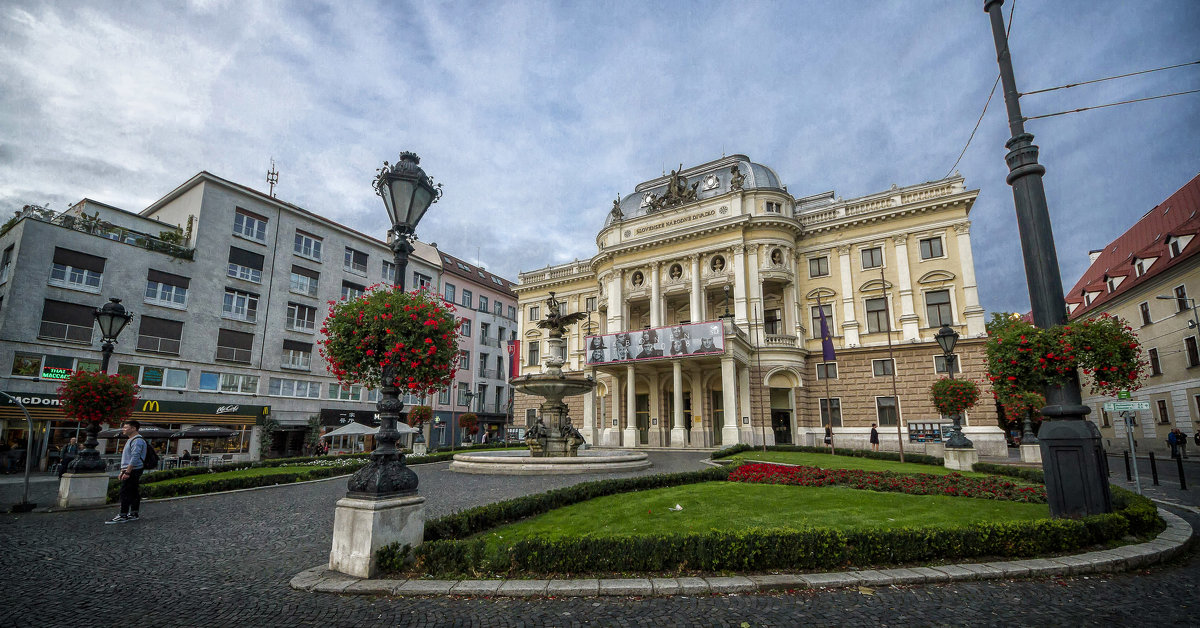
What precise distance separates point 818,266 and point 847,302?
3363 millimetres

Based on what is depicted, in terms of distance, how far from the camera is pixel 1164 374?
31453 millimetres

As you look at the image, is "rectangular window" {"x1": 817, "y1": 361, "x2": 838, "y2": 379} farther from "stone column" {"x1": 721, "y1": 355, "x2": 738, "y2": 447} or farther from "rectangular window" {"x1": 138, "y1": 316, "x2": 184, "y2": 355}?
"rectangular window" {"x1": 138, "y1": 316, "x2": 184, "y2": 355}

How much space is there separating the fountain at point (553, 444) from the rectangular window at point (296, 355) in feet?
78.4

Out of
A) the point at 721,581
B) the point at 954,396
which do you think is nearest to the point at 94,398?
the point at 721,581

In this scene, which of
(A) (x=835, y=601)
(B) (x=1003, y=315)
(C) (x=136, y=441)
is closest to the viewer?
(A) (x=835, y=601)

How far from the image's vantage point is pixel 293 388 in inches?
1452

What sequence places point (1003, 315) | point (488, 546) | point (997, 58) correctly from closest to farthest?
point (488, 546) < point (997, 58) < point (1003, 315)

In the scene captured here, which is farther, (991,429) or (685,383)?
(685,383)

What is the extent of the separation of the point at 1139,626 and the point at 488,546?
21.2 ft

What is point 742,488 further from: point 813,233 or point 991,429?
point 813,233

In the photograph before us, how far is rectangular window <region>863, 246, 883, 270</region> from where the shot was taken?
34.7 metres

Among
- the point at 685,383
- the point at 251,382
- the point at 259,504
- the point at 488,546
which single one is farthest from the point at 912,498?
the point at 251,382

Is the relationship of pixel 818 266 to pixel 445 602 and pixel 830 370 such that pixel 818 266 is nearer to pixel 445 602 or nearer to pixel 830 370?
pixel 830 370

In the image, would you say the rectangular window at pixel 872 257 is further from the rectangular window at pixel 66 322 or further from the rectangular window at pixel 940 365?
the rectangular window at pixel 66 322
